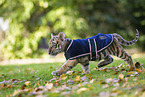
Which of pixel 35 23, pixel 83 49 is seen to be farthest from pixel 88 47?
pixel 35 23

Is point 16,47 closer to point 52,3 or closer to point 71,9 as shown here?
point 52,3

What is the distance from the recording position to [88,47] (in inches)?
174

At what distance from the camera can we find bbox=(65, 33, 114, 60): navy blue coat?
427 centimetres

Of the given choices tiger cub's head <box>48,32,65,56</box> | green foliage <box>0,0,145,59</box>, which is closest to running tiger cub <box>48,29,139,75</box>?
tiger cub's head <box>48,32,65,56</box>

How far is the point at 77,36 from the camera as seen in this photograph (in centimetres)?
1573

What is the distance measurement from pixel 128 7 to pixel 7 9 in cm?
1245

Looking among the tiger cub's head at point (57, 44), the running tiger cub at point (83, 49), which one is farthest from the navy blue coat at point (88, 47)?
the tiger cub's head at point (57, 44)

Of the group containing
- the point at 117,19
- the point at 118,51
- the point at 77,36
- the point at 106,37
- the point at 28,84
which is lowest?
the point at 28,84

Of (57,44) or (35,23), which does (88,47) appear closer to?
(57,44)

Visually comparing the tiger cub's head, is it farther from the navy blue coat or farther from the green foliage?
the green foliage

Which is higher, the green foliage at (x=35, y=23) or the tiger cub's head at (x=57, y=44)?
the green foliage at (x=35, y=23)

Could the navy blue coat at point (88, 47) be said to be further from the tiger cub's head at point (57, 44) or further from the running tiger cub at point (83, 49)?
the tiger cub's head at point (57, 44)

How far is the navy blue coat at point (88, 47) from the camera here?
4.27m

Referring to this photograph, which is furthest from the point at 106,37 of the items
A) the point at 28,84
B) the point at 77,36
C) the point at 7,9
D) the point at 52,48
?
the point at 7,9
